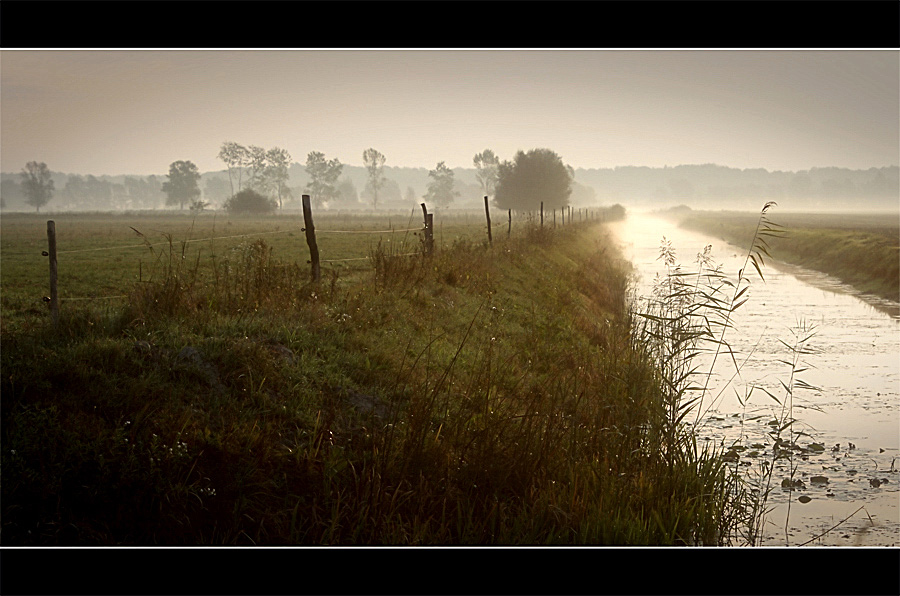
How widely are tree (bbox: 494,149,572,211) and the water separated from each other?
6514cm

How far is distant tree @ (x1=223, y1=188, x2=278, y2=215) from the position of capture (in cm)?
9931

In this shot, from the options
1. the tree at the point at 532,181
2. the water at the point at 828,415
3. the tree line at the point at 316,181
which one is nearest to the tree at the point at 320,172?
the tree line at the point at 316,181

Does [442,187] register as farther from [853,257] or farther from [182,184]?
[853,257]

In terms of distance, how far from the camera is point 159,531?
5.06 metres

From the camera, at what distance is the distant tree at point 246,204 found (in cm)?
9931

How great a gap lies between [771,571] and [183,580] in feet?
12.1

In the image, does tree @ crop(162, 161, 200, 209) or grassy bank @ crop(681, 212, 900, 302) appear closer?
grassy bank @ crop(681, 212, 900, 302)

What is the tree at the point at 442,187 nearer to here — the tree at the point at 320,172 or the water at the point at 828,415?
the tree at the point at 320,172

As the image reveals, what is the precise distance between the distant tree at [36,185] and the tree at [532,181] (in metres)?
87.7

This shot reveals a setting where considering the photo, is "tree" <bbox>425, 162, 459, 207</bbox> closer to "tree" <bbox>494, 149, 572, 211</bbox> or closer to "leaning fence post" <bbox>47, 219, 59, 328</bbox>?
"tree" <bbox>494, 149, 572, 211</bbox>

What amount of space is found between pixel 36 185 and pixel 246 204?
5271cm

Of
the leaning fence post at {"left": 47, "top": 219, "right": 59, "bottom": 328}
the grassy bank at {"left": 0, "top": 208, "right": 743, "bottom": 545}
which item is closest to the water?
the grassy bank at {"left": 0, "top": 208, "right": 743, "bottom": 545}

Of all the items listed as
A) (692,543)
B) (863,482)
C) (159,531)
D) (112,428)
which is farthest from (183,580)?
(863,482)

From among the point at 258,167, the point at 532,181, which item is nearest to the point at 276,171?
the point at 258,167
